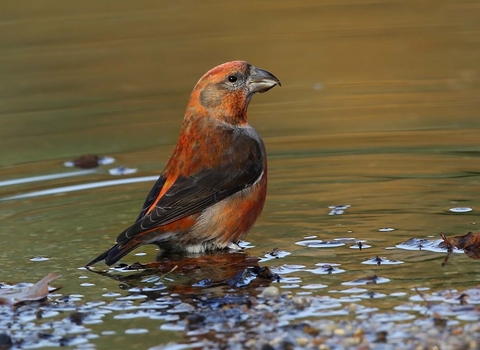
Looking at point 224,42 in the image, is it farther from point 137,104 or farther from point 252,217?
point 252,217

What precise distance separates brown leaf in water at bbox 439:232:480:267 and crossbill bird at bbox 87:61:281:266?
54.7 inches

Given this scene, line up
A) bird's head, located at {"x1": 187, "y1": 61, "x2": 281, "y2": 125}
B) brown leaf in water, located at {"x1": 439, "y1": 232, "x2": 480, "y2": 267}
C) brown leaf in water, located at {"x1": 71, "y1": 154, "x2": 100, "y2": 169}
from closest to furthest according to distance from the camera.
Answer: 1. brown leaf in water, located at {"x1": 439, "y1": 232, "x2": 480, "y2": 267}
2. bird's head, located at {"x1": 187, "y1": 61, "x2": 281, "y2": 125}
3. brown leaf in water, located at {"x1": 71, "y1": 154, "x2": 100, "y2": 169}

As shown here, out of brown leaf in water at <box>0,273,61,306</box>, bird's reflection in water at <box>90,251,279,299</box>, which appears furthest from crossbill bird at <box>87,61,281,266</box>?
brown leaf in water at <box>0,273,61,306</box>

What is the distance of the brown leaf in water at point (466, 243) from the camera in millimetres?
6266

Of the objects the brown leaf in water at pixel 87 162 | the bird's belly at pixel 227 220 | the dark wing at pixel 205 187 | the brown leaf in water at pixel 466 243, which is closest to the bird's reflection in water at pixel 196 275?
the bird's belly at pixel 227 220

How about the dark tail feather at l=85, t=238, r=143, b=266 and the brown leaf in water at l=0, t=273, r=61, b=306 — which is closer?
the brown leaf in water at l=0, t=273, r=61, b=306

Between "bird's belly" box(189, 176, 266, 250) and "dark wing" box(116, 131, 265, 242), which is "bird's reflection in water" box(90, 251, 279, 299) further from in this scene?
"dark wing" box(116, 131, 265, 242)

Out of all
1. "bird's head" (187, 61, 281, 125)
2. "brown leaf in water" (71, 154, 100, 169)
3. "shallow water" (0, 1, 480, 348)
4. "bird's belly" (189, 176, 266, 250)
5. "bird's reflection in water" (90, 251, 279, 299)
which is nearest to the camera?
"bird's reflection in water" (90, 251, 279, 299)

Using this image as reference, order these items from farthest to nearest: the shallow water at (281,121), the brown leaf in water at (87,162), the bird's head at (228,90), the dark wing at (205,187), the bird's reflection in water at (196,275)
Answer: the brown leaf in water at (87,162) → the bird's head at (228,90) → the shallow water at (281,121) → the dark wing at (205,187) → the bird's reflection in water at (196,275)

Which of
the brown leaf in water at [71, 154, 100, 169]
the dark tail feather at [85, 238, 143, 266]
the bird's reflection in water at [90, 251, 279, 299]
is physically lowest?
the bird's reflection in water at [90, 251, 279, 299]

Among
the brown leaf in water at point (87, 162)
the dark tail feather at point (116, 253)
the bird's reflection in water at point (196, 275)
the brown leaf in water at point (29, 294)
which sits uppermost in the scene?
the brown leaf in water at point (87, 162)

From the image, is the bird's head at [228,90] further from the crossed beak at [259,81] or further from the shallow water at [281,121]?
the shallow water at [281,121]

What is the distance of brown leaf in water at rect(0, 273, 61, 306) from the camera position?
19.1 ft

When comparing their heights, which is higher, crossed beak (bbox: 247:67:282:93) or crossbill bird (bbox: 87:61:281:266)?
crossed beak (bbox: 247:67:282:93)
